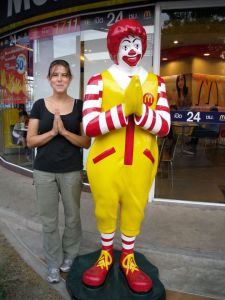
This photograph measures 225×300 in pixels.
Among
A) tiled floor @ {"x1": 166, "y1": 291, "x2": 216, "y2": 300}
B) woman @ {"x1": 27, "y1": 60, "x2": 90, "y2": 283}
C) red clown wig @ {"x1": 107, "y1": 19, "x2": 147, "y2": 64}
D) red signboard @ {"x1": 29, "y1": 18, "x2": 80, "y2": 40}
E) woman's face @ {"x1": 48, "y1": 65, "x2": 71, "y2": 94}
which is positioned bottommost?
tiled floor @ {"x1": 166, "y1": 291, "x2": 216, "y2": 300}

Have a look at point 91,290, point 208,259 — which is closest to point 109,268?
point 91,290

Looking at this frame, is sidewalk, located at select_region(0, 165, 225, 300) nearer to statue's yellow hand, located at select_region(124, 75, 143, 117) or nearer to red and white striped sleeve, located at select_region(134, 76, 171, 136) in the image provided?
red and white striped sleeve, located at select_region(134, 76, 171, 136)

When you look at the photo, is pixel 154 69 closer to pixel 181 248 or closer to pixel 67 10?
pixel 67 10

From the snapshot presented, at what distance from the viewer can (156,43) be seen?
4520mm

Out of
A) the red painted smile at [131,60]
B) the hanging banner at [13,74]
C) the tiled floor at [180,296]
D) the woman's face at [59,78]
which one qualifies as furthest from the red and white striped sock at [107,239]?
the hanging banner at [13,74]

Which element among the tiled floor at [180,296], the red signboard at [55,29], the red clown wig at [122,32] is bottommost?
the tiled floor at [180,296]

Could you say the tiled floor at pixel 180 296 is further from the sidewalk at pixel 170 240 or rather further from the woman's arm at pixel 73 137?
the woman's arm at pixel 73 137

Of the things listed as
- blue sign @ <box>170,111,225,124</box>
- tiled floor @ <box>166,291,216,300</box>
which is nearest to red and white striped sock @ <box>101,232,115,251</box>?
tiled floor @ <box>166,291,216,300</box>

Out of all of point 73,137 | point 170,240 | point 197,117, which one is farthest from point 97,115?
point 197,117

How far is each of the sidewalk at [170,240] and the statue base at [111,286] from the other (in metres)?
0.16

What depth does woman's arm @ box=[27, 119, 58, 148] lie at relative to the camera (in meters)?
2.60

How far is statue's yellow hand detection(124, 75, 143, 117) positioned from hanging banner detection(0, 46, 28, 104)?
4315mm

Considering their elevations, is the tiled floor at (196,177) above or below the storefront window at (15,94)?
below

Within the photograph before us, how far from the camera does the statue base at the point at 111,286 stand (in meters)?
2.54
